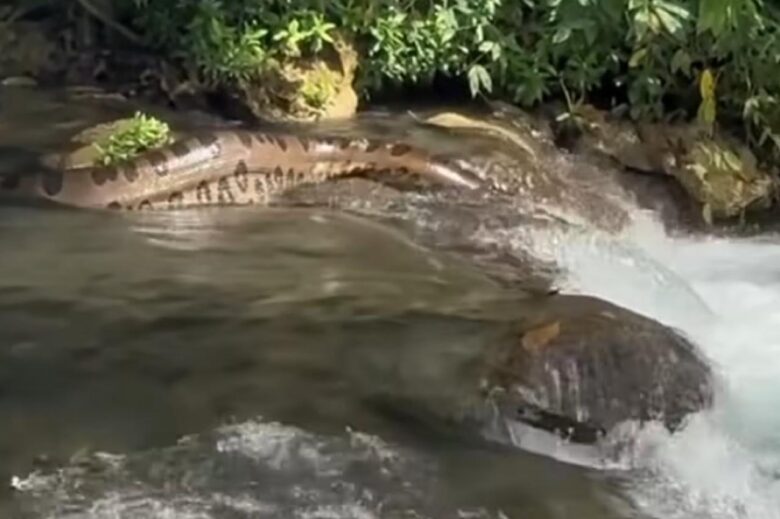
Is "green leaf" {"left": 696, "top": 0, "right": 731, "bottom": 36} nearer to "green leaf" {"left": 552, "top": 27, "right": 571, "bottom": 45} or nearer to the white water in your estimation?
the white water

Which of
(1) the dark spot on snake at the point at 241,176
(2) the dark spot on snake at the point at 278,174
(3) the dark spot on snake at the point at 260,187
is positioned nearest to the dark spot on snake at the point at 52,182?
(1) the dark spot on snake at the point at 241,176

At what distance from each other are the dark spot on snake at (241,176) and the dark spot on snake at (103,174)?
781 millimetres

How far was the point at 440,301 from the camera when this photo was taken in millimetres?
6812

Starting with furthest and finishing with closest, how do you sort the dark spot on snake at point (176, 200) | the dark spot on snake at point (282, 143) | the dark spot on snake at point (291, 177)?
the dark spot on snake at point (282, 143)
the dark spot on snake at point (291, 177)
the dark spot on snake at point (176, 200)

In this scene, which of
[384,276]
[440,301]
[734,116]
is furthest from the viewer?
[734,116]

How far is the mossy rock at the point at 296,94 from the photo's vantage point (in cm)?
1138

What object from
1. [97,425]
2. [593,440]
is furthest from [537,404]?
[97,425]

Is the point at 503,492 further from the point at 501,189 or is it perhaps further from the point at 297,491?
the point at 501,189

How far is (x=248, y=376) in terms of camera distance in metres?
5.85

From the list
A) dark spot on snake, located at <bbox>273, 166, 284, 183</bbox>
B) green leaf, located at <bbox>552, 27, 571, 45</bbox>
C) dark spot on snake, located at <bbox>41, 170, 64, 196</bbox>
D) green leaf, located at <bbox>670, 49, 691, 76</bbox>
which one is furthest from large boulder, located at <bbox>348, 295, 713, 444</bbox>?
green leaf, located at <bbox>670, 49, 691, 76</bbox>

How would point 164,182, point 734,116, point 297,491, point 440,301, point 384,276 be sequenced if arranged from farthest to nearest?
point 734,116 → point 164,182 → point 384,276 → point 440,301 → point 297,491

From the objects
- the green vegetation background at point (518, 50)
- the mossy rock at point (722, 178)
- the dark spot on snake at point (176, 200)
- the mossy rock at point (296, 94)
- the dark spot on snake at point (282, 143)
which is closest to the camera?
the dark spot on snake at point (176, 200)

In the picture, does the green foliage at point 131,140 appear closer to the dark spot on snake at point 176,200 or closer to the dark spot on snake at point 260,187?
the dark spot on snake at point 176,200

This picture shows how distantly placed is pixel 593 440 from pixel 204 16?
699 cm
